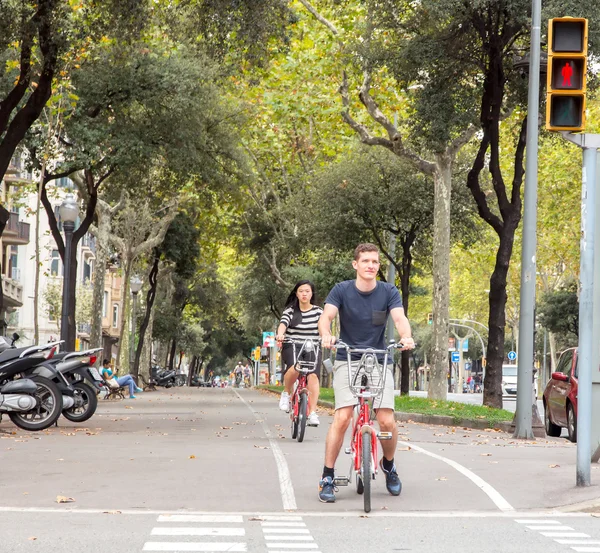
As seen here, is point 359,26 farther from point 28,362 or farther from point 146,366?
point 146,366

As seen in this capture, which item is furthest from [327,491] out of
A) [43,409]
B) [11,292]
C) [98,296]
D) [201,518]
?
[11,292]

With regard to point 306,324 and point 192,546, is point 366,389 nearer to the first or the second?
point 192,546

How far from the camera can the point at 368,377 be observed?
8.88 m

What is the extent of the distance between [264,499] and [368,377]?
1.34m

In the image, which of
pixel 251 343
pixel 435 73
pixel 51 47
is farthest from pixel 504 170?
pixel 251 343

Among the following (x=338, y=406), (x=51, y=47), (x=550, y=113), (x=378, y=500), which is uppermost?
(x=51, y=47)

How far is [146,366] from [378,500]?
4590 cm

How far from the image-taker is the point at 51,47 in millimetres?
18734

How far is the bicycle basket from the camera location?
8.86 meters

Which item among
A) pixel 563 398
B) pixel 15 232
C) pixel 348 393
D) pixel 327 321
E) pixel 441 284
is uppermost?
pixel 15 232

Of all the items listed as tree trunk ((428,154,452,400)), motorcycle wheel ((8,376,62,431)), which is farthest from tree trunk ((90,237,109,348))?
motorcycle wheel ((8,376,62,431))

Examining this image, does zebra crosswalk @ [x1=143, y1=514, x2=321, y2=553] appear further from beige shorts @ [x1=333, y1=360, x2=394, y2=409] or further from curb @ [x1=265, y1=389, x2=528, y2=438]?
curb @ [x1=265, y1=389, x2=528, y2=438]

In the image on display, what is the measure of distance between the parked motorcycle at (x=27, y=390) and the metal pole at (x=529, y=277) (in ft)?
21.2

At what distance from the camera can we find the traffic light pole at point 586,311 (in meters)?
10.2
